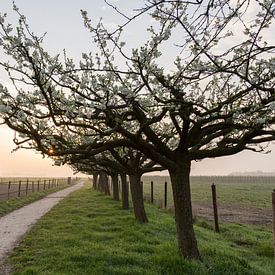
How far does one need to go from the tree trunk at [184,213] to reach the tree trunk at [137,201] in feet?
20.4

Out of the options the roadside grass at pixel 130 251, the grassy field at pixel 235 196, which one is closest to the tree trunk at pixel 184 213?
the roadside grass at pixel 130 251

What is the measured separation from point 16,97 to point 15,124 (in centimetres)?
66

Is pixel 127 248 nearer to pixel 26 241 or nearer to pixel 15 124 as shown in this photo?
pixel 26 241

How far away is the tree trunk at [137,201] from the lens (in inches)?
605

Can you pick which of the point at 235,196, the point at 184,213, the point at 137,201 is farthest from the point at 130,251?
the point at 235,196

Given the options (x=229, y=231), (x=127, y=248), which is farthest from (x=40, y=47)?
(x=229, y=231)

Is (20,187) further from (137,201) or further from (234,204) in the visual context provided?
(137,201)

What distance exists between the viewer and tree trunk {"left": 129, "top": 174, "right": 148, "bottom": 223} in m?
15.4

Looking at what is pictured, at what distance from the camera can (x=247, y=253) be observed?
441 inches

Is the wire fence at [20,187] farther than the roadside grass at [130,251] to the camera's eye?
Yes

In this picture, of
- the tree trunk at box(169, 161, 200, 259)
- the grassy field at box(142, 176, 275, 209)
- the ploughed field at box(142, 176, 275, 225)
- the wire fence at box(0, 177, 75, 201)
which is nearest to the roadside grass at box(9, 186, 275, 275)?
the tree trunk at box(169, 161, 200, 259)

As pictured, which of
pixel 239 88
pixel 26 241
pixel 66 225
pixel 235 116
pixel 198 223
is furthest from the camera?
pixel 198 223

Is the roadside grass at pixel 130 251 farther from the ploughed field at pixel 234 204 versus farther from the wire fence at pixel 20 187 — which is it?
the wire fence at pixel 20 187

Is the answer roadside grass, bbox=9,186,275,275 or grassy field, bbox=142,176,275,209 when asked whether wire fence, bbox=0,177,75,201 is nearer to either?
grassy field, bbox=142,176,275,209
